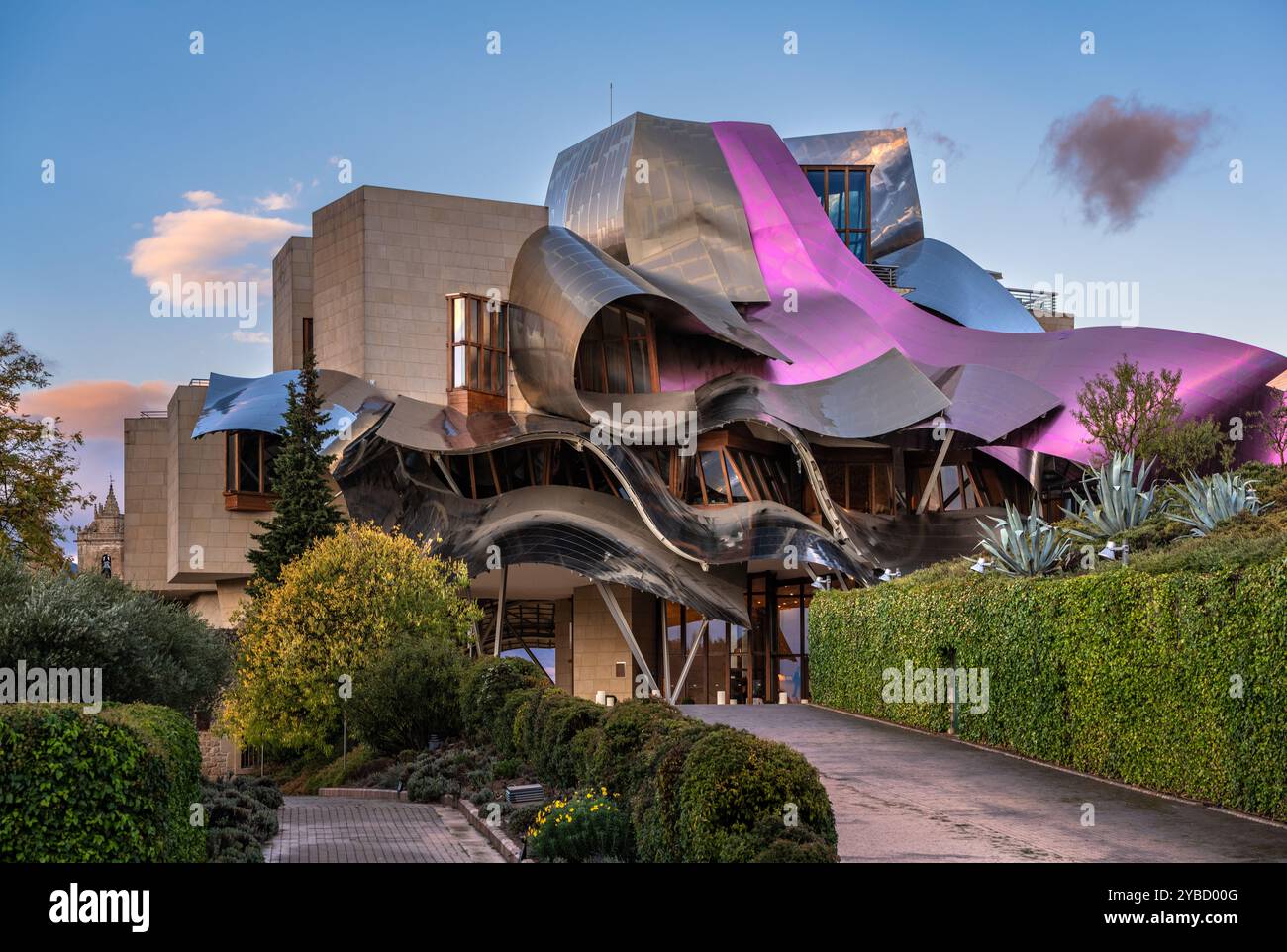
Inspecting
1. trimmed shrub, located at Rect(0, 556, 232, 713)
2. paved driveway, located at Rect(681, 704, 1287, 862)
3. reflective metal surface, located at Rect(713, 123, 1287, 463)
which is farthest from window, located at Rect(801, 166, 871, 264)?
paved driveway, located at Rect(681, 704, 1287, 862)

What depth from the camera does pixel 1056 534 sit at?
65.5ft

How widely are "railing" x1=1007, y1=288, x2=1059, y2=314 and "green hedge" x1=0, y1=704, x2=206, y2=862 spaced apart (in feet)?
193

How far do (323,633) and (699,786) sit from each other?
1836 centimetres

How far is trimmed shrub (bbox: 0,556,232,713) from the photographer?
62.0ft

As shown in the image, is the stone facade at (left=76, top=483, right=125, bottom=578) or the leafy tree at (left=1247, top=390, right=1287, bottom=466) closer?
the leafy tree at (left=1247, top=390, right=1287, bottom=466)

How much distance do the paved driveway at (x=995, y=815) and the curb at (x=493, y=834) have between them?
347 cm

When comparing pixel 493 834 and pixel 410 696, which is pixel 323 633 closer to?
pixel 410 696

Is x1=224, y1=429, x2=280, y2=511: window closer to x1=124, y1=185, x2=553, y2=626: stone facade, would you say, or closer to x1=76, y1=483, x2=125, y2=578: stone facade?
x1=124, y1=185, x2=553, y2=626: stone facade

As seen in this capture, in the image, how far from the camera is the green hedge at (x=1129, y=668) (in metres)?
13.0

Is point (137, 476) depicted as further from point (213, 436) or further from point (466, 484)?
point (466, 484)

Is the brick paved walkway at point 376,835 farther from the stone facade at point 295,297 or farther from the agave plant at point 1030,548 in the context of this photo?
the stone facade at point 295,297

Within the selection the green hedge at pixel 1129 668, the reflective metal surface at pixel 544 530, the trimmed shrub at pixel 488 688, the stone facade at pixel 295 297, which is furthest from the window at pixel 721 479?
the green hedge at pixel 1129 668

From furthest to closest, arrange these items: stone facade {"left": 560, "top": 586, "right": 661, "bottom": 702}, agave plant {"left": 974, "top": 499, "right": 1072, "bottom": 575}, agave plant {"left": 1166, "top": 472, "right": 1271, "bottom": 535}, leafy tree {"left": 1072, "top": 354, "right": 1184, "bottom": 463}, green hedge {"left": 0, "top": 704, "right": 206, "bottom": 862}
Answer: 1. stone facade {"left": 560, "top": 586, "right": 661, "bottom": 702}
2. leafy tree {"left": 1072, "top": 354, "right": 1184, "bottom": 463}
3. agave plant {"left": 974, "top": 499, "right": 1072, "bottom": 575}
4. agave plant {"left": 1166, "top": 472, "right": 1271, "bottom": 535}
5. green hedge {"left": 0, "top": 704, "right": 206, "bottom": 862}
